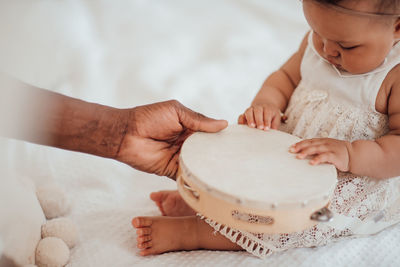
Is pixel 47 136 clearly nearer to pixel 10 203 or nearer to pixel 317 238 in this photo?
pixel 10 203

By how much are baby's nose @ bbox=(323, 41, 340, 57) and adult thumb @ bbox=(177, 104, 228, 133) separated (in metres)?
0.28

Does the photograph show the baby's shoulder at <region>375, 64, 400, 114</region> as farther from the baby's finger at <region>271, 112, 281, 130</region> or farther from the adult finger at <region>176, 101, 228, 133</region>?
the adult finger at <region>176, 101, 228, 133</region>

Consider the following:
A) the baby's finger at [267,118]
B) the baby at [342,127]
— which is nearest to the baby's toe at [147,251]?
the baby at [342,127]

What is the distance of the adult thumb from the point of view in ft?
3.07

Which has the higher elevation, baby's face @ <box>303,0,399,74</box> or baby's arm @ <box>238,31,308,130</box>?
baby's face @ <box>303,0,399,74</box>

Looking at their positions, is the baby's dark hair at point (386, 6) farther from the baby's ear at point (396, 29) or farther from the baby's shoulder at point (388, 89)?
the baby's shoulder at point (388, 89)

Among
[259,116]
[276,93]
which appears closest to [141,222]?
[259,116]

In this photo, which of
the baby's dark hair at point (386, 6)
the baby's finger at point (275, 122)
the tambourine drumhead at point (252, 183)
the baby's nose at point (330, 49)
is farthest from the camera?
the baby's finger at point (275, 122)

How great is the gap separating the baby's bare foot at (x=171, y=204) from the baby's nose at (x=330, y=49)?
500 mm

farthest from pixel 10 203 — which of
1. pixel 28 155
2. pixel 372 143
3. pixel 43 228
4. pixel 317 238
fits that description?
pixel 372 143

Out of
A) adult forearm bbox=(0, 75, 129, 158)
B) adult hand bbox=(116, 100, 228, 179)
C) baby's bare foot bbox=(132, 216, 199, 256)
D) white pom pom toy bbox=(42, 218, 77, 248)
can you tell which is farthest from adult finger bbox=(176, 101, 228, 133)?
white pom pom toy bbox=(42, 218, 77, 248)

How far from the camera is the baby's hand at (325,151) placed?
860mm

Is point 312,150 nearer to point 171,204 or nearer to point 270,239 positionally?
point 270,239

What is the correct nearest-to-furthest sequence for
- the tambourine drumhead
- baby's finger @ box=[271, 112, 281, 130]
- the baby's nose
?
the tambourine drumhead, the baby's nose, baby's finger @ box=[271, 112, 281, 130]
